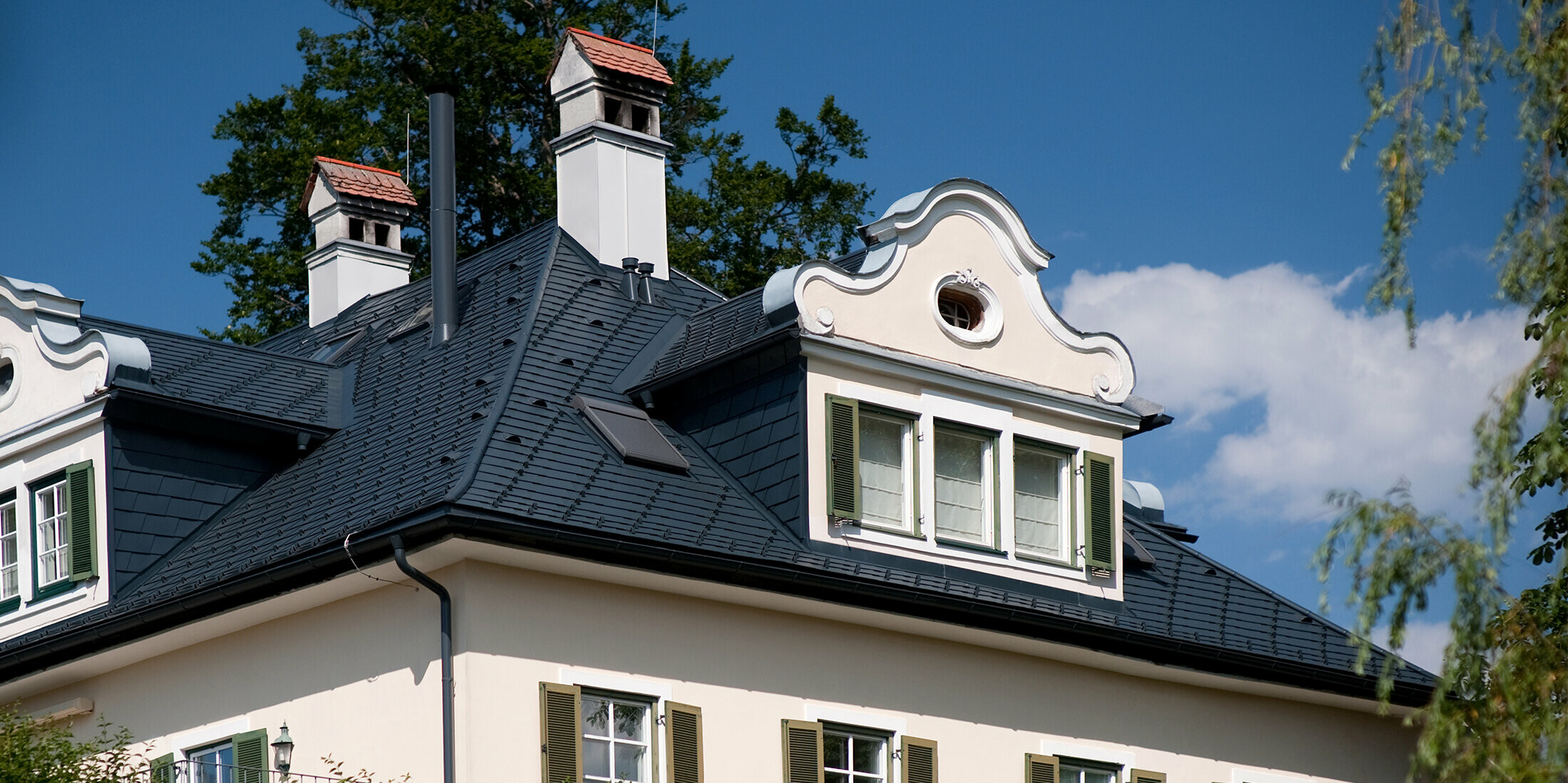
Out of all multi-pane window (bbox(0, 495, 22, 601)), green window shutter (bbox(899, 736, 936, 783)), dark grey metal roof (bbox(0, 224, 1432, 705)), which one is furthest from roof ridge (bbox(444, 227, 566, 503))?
multi-pane window (bbox(0, 495, 22, 601))

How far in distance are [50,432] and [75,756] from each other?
5289mm

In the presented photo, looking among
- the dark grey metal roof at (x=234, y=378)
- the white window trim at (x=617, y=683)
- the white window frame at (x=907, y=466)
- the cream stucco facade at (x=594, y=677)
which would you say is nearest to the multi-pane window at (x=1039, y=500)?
the cream stucco facade at (x=594, y=677)

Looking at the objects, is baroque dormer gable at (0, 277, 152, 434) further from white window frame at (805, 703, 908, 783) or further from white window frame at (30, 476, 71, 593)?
white window frame at (805, 703, 908, 783)

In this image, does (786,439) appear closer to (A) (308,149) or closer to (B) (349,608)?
(B) (349,608)

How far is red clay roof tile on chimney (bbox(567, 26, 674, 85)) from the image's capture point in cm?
2669

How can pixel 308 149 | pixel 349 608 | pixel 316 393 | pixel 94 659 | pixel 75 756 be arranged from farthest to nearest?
pixel 308 149, pixel 316 393, pixel 94 659, pixel 349 608, pixel 75 756

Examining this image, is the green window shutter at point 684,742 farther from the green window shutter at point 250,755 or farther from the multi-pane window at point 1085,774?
the multi-pane window at point 1085,774

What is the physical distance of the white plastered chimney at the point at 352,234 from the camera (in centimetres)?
2927

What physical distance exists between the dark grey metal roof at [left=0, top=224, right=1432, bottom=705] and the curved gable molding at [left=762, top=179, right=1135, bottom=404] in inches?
19.6

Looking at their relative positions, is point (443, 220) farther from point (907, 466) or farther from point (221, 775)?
point (221, 775)

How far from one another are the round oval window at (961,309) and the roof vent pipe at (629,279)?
3195 mm

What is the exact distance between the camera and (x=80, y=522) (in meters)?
21.7

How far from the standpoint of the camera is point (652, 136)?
87.9 ft

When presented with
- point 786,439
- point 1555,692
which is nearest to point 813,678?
point 786,439
